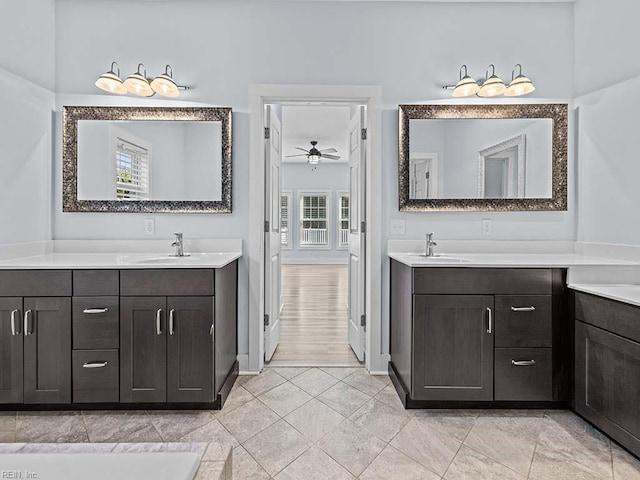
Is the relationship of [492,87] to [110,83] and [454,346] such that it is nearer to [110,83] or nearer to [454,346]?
[454,346]

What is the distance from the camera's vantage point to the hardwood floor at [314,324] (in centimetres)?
312

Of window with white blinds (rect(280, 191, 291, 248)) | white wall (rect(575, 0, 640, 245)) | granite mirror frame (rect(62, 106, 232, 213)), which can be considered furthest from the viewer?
window with white blinds (rect(280, 191, 291, 248))

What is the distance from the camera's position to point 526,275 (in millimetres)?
2221

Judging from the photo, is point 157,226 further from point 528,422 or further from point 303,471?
point 528,422

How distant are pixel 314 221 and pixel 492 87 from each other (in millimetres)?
7542

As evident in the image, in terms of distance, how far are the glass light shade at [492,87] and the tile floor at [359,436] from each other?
2132mm

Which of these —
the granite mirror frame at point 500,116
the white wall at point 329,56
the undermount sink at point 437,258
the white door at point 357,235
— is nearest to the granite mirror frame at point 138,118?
the white wall at point 329,56

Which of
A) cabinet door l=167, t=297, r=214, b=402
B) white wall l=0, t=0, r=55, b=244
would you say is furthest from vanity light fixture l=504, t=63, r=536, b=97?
white wall l=0, t=0, r=55, b=244

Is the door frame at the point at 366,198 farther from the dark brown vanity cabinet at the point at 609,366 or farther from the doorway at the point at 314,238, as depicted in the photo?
the dark brown vanity cabinet at the point at 609,366

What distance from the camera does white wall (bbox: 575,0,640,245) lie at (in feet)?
7.67

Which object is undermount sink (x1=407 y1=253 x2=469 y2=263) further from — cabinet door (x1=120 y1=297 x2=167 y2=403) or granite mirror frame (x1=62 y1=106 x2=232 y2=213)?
cabinet door (x1=120 y1=297 x2=167 y2=403)

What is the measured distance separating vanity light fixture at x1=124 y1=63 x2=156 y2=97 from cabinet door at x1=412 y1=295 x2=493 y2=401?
91.1 inches

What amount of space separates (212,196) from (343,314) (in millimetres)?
2502

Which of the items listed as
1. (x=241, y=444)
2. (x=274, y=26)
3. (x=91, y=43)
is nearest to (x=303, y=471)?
(x=241, y=444)
